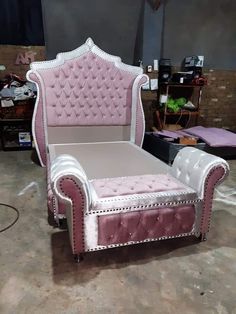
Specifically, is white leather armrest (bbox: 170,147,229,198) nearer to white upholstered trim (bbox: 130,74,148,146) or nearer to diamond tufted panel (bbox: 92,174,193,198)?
diamond tufted panel (bbox: 92,174,193,198)

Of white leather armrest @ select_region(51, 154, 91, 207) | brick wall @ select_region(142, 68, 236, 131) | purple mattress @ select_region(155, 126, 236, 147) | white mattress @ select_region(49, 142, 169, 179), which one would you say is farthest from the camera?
brick wall @ select_region(142, 68, 236, 131)

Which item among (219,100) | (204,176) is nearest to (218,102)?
(219,100)

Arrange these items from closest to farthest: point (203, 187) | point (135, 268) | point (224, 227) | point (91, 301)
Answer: point (91, 301) → point (135, 268) → point (203, 187) → point (224, 227)

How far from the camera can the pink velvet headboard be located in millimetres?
3209

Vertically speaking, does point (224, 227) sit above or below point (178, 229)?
below

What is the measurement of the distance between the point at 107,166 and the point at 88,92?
1.42 meters

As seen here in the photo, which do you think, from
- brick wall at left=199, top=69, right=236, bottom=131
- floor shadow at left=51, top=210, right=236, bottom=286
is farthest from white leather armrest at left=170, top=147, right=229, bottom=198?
brick wall at left=199, top=69, right=236, bottom=131

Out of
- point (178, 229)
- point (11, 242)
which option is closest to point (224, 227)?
point (178, 229)

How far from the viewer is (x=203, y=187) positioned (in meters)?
1.86

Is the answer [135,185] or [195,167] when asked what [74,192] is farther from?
[195,167]

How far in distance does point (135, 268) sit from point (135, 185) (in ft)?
1.83

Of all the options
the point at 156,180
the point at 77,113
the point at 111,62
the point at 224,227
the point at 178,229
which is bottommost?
the point at 224,227

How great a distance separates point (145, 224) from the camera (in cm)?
177

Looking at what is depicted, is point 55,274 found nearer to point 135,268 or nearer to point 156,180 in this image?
point 135,268
